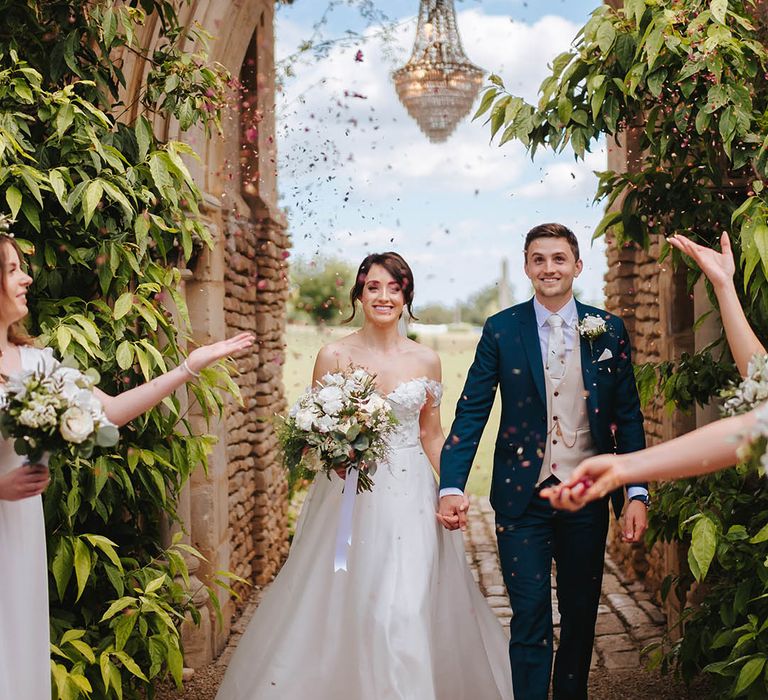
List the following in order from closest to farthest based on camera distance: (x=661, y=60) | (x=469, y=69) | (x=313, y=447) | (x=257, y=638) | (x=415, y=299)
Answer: (x=661, y=60) → (x=313, y=447) → (x=257, y=638) → (x=415, y=299) → (x=469, y=69)

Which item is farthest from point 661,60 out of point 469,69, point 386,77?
point 386,77

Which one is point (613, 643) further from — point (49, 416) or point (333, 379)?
point (49, 416)

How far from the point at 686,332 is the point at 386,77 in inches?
148

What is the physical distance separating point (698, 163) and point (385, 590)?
2100mm

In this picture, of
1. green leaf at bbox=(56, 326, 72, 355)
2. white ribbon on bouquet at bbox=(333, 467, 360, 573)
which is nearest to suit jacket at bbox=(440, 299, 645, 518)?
white ribbon on bouquet at bbox=(333, 467, 360, 573)

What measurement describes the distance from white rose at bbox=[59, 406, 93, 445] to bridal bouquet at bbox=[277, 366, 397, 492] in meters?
1.32

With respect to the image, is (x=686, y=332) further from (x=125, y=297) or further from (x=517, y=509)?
(x=125, y=297)

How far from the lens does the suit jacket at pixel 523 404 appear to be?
11.4 ft

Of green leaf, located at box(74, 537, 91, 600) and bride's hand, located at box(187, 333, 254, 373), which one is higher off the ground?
bride's hand, located at box(187, 333, 254, 373)

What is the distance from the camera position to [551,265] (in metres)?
3.52

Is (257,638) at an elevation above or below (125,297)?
below

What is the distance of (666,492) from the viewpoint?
3.90 meters

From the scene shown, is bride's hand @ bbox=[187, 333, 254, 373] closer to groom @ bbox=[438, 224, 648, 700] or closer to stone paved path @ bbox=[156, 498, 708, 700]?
groom @ bbox=[438, 224, 648, 700]

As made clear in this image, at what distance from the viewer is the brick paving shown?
16.5ft
